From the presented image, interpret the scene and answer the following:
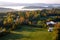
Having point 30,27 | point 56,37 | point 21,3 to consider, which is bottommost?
point 56,37

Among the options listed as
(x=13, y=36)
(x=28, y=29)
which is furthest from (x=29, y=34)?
(x=13, y=36)

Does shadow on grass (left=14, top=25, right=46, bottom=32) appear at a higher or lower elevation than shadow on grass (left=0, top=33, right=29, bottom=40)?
higher

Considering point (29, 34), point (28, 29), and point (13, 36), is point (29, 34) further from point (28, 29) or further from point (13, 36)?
point (13, 36)

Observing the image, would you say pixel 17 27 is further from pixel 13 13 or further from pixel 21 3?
pixel 21 3

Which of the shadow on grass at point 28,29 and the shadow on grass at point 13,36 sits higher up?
the shadow on grass at point 28,29

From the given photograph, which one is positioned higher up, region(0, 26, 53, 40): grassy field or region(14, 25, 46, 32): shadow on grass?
region(14, 25, 46, 32): shadow on grass

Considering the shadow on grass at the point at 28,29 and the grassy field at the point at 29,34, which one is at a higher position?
the shadow on grass at the point at 28,29

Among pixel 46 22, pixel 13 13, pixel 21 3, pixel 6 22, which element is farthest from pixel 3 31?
pixel 46 22

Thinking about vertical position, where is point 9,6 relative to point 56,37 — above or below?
above
